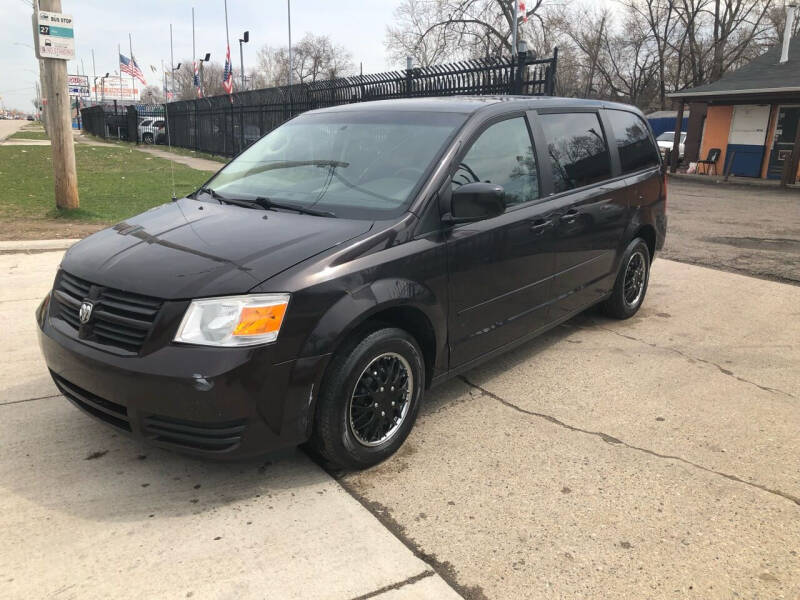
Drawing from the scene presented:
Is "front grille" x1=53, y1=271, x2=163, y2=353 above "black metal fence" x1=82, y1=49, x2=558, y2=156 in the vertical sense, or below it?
below

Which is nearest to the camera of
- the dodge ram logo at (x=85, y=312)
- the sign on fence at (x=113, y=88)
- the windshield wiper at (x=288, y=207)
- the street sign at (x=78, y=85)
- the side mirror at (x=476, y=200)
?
the dodge ram logo at (x=85, y=312)

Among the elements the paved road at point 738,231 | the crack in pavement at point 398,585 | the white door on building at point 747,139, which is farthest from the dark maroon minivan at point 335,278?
the white door on building at point 747,139

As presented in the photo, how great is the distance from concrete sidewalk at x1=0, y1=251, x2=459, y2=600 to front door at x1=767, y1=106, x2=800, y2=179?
2183 centimetres

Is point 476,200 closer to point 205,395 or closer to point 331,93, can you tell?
point 205,395

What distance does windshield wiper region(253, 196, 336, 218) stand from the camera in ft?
10.7

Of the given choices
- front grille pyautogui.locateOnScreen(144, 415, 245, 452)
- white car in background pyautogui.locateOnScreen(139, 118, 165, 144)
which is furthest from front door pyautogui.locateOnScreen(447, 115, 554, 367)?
white car in background pyautogui.locateOnScreen(139, 118, 165, 144)

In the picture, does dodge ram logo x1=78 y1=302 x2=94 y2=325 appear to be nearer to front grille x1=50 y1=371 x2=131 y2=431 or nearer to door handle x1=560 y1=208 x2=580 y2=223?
front grille x1=50 y1=371 x2=131 y2=431

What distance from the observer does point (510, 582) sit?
235cm

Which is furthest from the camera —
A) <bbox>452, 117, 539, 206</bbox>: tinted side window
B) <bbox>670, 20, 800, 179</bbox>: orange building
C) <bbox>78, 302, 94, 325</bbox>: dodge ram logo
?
<bbox>670, 20, 800, 179</bbox>: orange building

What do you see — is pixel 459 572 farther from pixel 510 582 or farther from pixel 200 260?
pixel 200 260

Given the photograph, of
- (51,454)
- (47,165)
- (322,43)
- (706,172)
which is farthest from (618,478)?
(322,43)

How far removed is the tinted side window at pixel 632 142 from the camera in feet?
16.7

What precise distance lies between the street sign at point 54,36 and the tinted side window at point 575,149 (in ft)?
24.7

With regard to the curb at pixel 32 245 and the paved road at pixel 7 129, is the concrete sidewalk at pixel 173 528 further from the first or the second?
the paved road at pixel 7 129
